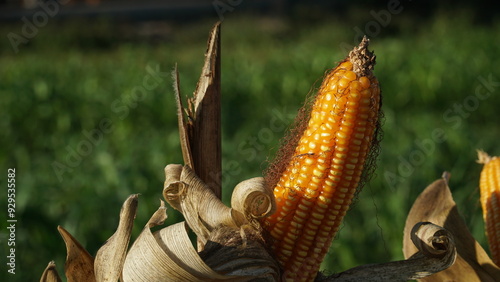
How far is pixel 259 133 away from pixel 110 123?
3055 mm

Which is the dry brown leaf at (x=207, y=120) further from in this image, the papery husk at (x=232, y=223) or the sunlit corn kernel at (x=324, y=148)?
the sunlit corn kernel at (x=324, y=148)

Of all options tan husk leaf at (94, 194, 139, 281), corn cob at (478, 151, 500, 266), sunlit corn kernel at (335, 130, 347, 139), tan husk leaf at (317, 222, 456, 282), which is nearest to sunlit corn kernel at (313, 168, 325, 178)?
sunlit corn kernel at (335, 130, 347, 139)

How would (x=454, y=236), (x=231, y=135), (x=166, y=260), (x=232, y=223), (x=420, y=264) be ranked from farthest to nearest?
1. (x=231, y=135)
2. (x=454, y=236)
3. (x=420, y=264)
4. (x=232, y=223)
5. (x=166, y=260)

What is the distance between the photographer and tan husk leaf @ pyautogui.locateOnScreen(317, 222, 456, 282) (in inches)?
71.2

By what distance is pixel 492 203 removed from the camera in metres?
2.29

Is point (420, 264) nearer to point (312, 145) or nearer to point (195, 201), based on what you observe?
point (312, 145)

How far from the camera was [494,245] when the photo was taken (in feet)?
7.34

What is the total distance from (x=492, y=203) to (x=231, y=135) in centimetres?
785

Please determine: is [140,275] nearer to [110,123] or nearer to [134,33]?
[110,123]

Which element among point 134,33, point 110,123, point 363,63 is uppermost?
point 134,33

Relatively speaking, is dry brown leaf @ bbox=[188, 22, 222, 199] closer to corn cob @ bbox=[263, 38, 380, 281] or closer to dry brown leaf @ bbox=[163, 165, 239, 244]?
dry brown leaf @ bbox=[163, 165, 239, 244]

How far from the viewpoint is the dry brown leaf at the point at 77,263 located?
190cm

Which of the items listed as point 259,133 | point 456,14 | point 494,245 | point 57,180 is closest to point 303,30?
point 456,14

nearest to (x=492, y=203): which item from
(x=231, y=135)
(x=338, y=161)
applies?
(x=338, y=161)
